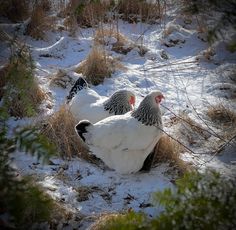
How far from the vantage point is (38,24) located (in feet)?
20.5

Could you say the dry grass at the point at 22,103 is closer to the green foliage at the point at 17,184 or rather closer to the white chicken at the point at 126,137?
the white chicken at the point at 126,137

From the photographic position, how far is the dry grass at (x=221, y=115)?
15.5 feet

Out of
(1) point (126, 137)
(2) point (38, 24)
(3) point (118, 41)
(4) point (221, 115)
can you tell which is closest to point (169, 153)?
(1) point (126, 137)

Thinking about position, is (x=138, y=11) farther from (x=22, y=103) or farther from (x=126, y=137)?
(x=126, y=137)

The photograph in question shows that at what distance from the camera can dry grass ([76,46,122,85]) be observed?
5.44 meters

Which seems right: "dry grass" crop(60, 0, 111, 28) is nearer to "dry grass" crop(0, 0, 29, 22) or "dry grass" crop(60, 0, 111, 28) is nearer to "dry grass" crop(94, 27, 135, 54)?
"dry grass" crop(94, 27, 135, 54)

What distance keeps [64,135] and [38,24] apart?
9.50ft

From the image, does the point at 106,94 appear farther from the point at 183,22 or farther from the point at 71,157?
the point at 183,22

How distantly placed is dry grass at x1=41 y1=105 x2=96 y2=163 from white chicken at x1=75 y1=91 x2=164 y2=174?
0.95 ft

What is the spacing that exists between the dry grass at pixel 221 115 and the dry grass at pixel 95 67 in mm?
1653

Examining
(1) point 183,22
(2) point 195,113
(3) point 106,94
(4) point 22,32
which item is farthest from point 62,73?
(1) point 183,22

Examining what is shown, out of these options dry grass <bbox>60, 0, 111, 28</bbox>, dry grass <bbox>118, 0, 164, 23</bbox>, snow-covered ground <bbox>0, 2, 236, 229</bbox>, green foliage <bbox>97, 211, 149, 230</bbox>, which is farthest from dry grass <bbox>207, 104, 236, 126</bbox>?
green foliage <bbox>97, 211, 149, 230</bbox>

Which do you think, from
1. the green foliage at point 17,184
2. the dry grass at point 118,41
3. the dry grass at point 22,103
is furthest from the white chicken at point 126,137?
the dry grass at point 118,41

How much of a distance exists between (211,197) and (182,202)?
0.11 metres
